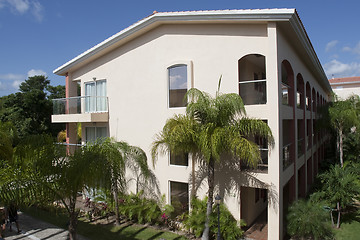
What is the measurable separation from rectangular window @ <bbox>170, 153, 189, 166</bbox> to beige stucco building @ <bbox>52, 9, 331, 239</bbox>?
Result: 0.16ft

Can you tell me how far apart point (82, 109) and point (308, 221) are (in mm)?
12868

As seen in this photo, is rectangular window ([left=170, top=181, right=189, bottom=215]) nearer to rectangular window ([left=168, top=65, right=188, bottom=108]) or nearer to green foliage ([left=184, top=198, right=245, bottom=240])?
green foliage ([left=184, top=198, right=245, bottom=240])

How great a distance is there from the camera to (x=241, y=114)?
399 inches

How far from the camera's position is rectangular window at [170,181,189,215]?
1144cm

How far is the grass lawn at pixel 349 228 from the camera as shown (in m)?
10.4

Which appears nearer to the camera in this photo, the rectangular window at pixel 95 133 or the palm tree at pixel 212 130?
the palm tree at pixel 212 130

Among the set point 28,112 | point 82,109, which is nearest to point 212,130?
point 82,109

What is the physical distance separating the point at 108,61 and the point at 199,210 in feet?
31.3

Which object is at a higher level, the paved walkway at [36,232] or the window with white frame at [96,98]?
the window with white frame at [96,98]

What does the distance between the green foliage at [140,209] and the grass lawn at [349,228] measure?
25.1 feet

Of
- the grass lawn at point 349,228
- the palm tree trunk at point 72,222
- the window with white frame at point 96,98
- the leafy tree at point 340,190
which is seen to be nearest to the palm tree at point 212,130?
the palm tree trunk at point 72,222

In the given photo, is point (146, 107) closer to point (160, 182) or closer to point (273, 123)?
point (160, 182)

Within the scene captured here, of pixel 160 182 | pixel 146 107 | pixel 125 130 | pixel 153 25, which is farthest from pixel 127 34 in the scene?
pixel 160 182

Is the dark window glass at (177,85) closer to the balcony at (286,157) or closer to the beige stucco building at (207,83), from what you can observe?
the beige stucco building at (207,83)
